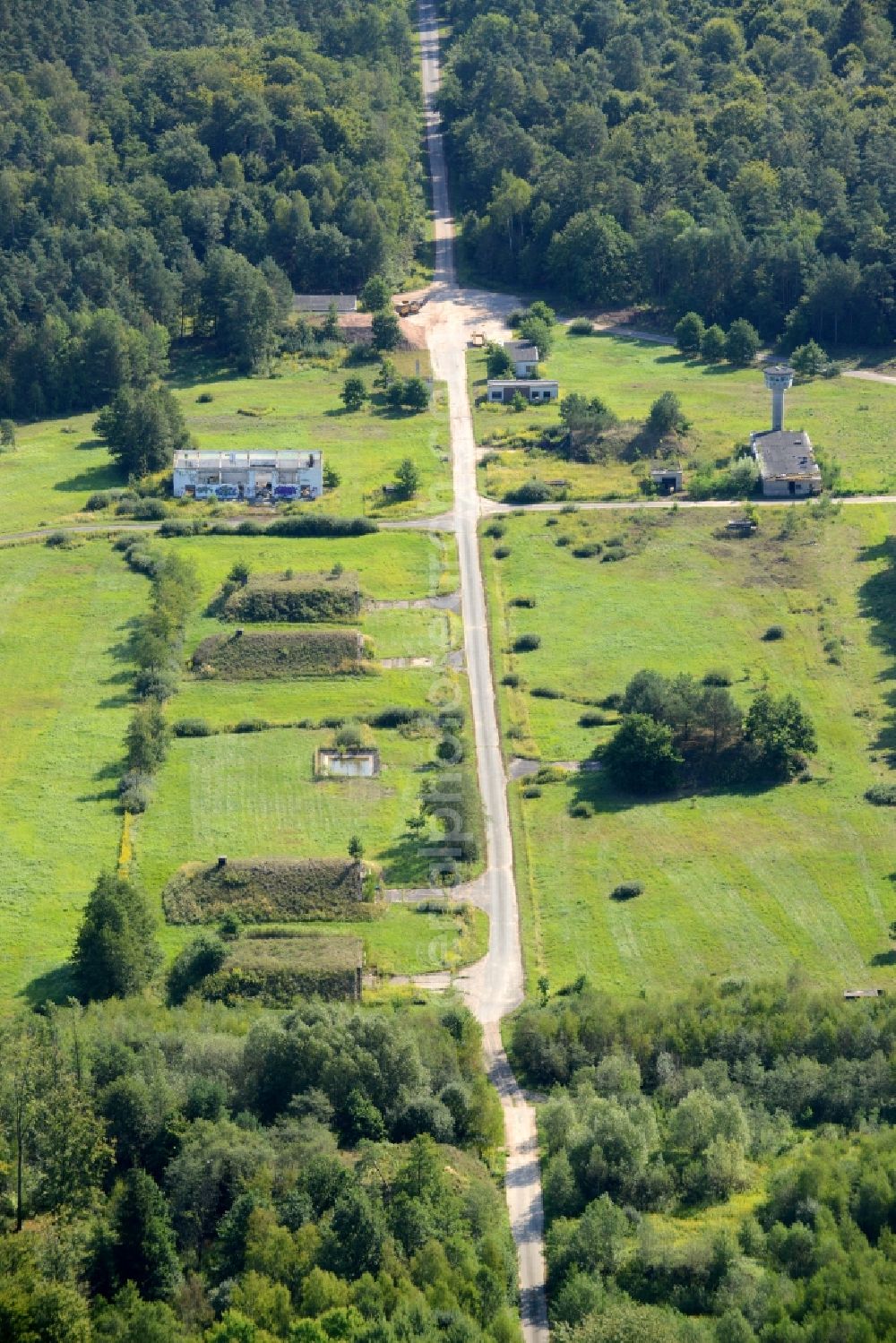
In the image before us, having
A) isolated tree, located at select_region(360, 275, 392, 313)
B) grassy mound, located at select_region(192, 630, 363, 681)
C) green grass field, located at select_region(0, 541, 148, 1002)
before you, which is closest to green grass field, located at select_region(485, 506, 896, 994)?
grassy mound, located at select_region(192, 630, 363, 681)

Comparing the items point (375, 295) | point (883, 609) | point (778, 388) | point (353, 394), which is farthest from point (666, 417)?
point (375, 295)

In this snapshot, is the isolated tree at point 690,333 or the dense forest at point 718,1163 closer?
the dense forest at point 718,1163

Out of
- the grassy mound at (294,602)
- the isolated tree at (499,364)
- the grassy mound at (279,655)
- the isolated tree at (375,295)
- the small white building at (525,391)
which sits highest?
the isolated tree at (375,295)

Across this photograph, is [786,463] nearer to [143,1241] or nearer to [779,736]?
[779,736]

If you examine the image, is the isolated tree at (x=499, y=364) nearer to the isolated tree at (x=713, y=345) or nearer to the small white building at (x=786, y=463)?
the isolated tree at (x=713, y=345)

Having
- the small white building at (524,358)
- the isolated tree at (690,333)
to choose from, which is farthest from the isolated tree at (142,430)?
the isolated tree at (690,333)

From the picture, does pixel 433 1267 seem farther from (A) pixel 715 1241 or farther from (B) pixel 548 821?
(B) pixel 548 821
